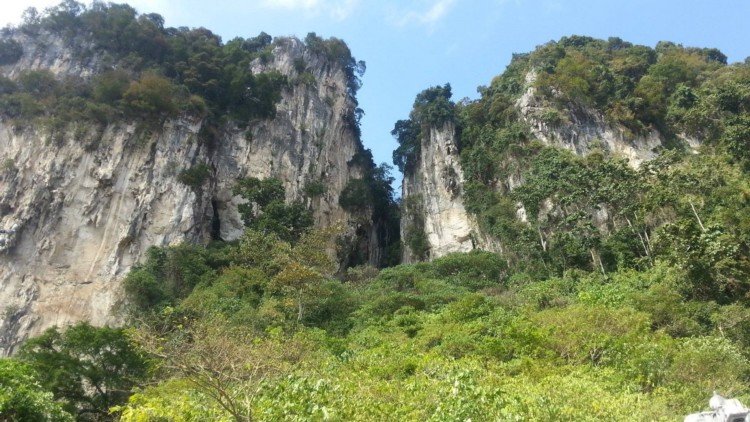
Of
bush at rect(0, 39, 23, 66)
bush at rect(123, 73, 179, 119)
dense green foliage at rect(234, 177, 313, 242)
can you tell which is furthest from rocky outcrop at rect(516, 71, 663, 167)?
bush at rect(0, 39, 23, 66)

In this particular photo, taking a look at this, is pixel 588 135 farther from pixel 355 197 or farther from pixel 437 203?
pixel 355 197

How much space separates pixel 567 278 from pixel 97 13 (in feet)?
90.1

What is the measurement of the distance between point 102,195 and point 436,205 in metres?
16.3

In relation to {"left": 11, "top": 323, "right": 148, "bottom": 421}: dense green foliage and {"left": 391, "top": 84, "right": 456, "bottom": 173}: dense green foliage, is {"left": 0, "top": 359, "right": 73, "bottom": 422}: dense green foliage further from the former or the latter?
{"left": 391, "top": 84, "right": 456, "bottom": 173}: dense green foliage

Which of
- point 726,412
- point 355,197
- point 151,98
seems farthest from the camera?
point 355,197

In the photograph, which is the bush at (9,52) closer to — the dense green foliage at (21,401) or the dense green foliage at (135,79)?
the dense green foliage at (135,79)

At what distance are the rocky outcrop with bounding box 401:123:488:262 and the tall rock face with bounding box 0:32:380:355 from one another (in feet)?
10.6

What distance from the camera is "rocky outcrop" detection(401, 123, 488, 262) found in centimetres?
3097

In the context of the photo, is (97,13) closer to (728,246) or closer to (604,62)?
(604,62)

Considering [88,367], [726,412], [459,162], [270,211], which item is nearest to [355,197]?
[459,162]

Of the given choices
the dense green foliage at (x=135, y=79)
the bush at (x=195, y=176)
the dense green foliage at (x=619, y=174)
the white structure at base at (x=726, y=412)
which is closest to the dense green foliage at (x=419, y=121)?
the dense green foliage at (x=619, y=174)

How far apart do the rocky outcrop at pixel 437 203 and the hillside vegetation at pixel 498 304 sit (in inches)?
41.1

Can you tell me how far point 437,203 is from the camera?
32969 millimetres

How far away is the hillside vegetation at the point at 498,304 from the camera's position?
8273 millimetres
